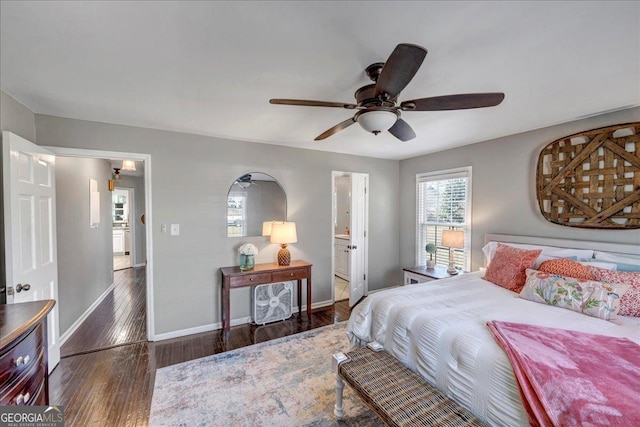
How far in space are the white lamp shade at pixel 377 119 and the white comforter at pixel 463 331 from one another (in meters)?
1.34

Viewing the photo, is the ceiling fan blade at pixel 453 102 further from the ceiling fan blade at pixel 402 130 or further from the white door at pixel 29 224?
the white door at pixel 29 224

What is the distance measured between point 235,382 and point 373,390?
4.23ft

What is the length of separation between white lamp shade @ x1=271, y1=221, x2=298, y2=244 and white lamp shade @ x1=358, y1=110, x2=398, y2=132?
6.30 feet

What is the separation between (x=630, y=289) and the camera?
1904 millimetres

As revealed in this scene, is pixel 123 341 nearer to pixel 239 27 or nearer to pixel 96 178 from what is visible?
pixel 96 178

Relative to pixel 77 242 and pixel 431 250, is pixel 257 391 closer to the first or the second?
pixel 431 250

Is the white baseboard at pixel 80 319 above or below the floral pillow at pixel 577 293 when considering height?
below

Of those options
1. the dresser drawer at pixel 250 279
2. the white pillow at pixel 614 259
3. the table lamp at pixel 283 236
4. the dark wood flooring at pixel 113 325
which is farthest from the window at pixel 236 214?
the white pillow at pixel 614 259

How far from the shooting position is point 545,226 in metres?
2.85

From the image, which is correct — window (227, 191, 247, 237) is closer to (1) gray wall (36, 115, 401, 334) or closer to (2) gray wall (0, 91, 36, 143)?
(1) gray wall (36, 115, 401, 334)

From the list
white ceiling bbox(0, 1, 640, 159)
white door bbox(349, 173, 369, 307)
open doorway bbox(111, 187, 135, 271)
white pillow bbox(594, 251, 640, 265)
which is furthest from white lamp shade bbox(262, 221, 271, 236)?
open doorway bbox(111, 187, 135, 271)

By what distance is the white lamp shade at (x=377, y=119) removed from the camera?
64.9 inches

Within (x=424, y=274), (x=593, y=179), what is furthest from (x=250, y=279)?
(x=593, y=179)

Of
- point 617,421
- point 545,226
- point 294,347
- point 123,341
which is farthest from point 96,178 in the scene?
point 545,226
